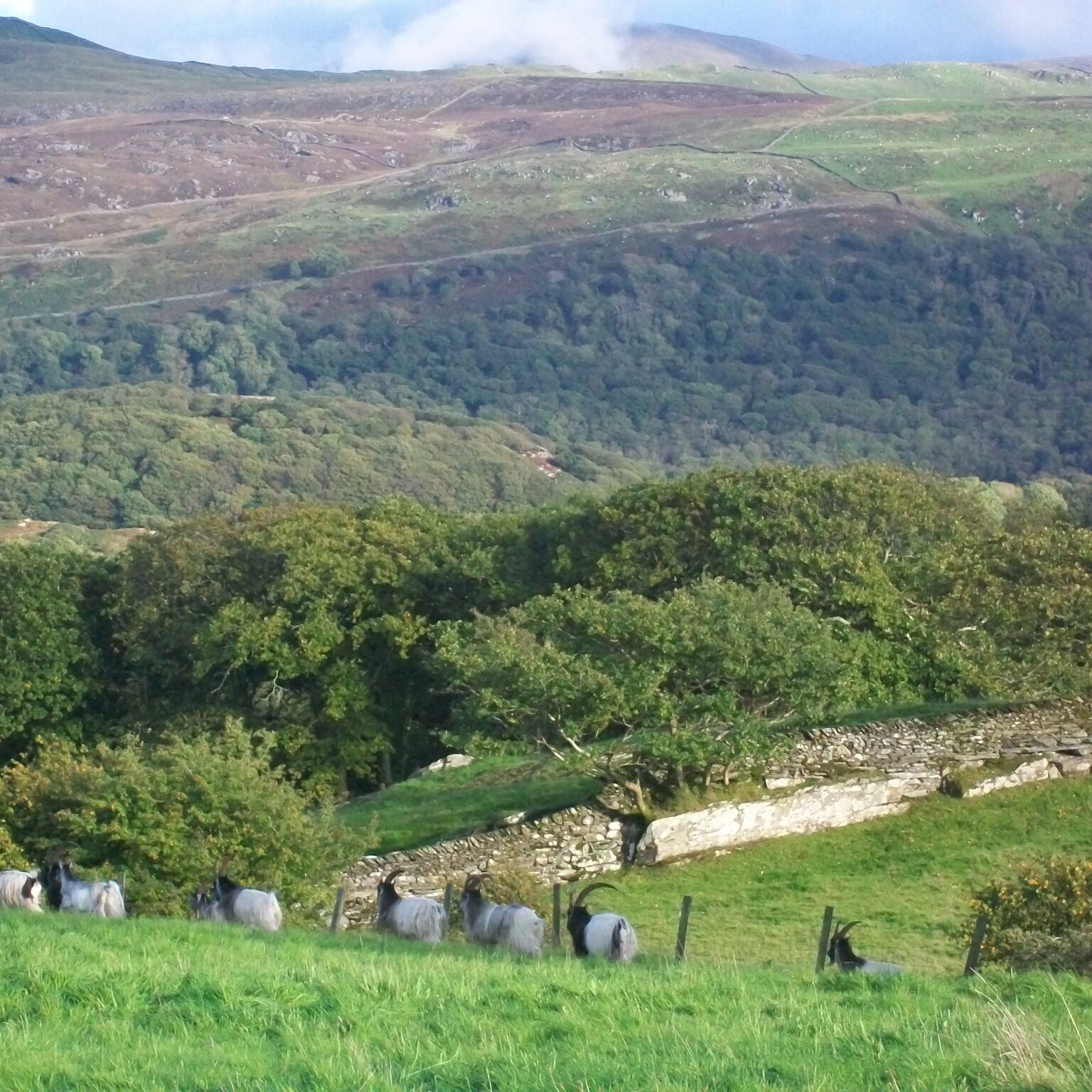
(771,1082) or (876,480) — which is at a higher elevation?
(771,1082)

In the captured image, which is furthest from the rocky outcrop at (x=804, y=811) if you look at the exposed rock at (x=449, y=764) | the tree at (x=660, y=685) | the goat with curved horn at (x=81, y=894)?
the exposed rock at (x=449, y=764)

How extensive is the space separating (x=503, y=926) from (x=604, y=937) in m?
1.08

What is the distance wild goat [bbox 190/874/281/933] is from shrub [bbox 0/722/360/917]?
8.46 feet

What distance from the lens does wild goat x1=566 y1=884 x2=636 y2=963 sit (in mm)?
13609

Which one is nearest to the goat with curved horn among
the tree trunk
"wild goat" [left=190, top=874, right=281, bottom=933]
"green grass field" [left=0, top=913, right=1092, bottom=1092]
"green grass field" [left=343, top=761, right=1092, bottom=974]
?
"wild goat" [left=190, top=874, right=281, bottom=933]

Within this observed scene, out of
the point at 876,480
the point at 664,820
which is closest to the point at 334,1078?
the point at 664,820

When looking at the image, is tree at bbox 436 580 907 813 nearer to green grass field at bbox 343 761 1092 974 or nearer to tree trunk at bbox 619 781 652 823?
tree trunk at bbox 619 781 652 823

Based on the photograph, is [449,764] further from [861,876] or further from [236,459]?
[236,459]

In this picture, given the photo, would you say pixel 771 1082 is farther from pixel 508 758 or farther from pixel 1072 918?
pixel 508 758

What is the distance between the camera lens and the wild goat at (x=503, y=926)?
1395 centimetres

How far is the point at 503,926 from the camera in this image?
14.2 metres

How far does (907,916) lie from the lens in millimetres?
18391

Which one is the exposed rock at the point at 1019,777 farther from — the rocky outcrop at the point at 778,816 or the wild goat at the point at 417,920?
the wild goat at the point at 417,920

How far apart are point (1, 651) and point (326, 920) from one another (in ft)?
70.1
